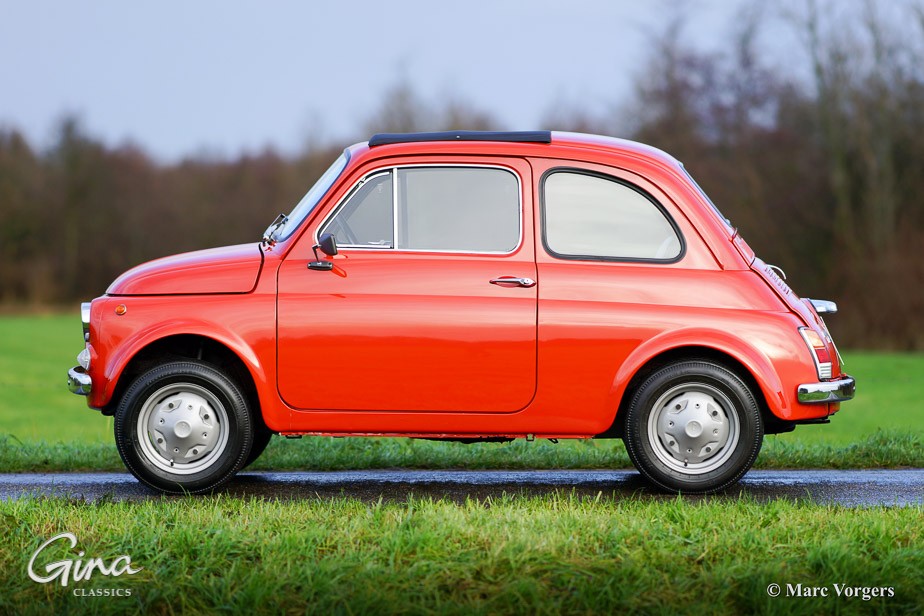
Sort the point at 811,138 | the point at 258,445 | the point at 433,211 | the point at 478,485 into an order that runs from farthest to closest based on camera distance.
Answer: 1. the point at 811,138
2. the point at 258,445
3. the point at 478,485
4. the point at 433,211

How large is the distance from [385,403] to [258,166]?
60703 millimetres

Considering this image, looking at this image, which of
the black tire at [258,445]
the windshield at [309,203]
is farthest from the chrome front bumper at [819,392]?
the black tire at [258,445]

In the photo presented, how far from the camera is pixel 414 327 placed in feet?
21.1

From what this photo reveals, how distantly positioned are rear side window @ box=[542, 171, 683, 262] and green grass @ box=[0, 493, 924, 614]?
1.64 metres

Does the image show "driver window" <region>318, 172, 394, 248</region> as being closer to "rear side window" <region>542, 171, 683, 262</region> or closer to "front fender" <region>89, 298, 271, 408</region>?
"front fender" <region>89, 298, 271, 408</region>

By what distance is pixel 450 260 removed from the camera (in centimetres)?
656

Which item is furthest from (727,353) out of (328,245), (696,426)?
(328,245)

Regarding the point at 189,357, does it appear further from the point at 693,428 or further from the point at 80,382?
the point at 693,428

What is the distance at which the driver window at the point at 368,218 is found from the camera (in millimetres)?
6660

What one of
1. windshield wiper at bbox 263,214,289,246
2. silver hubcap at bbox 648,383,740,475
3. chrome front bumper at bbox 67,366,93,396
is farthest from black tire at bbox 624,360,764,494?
chrome front bumper at bbox 67,366,93,396

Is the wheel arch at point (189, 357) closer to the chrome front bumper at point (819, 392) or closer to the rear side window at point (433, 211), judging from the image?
the rear side window at point (433, 211)

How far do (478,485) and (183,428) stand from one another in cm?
187

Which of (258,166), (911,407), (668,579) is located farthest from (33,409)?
(258,166)

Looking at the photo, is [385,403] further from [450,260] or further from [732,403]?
[732,403]
